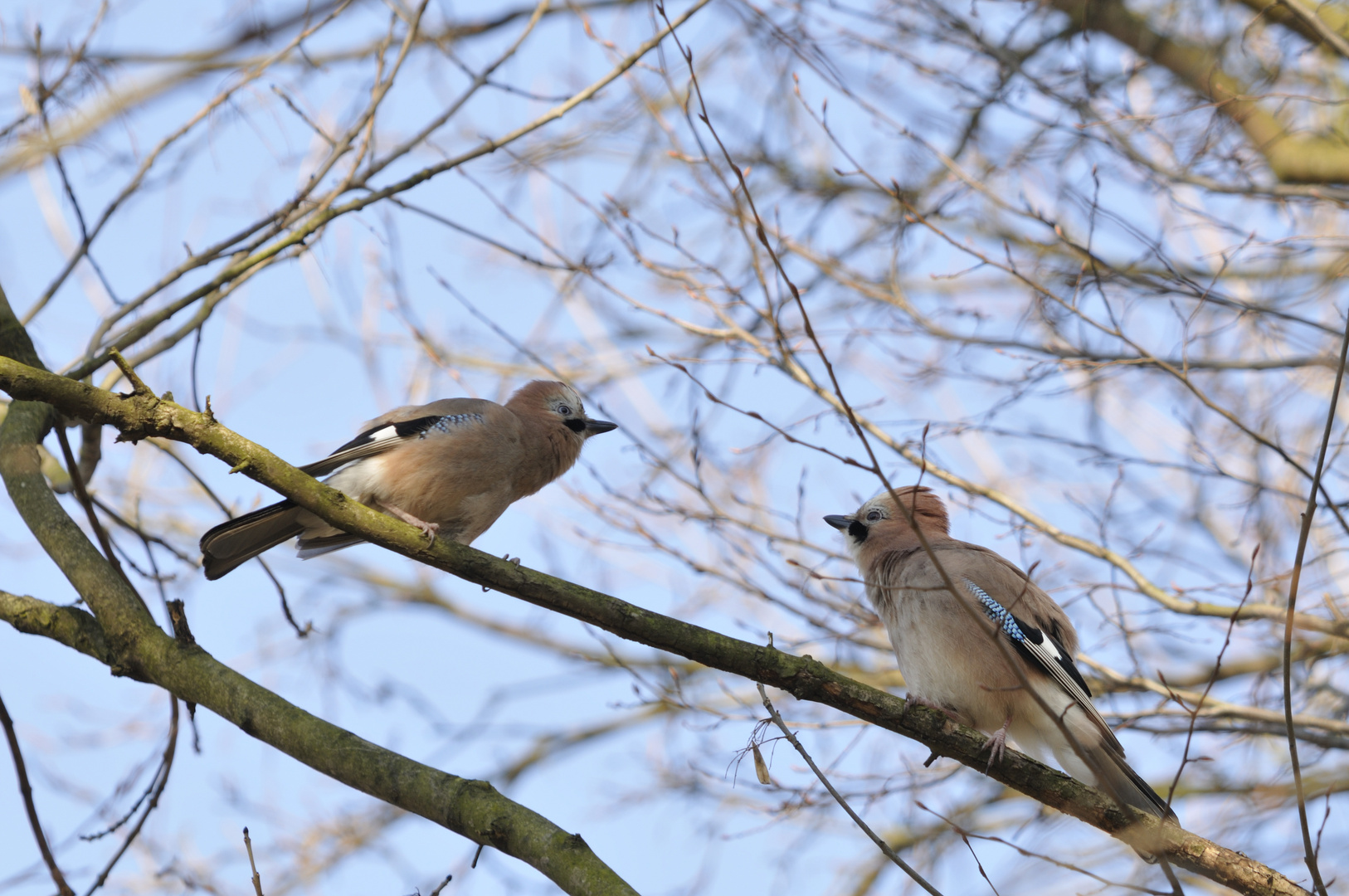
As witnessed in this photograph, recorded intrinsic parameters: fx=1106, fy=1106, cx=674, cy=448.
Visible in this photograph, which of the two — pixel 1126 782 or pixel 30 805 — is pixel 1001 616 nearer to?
pixel 1126 782

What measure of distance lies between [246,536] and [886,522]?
3669mm

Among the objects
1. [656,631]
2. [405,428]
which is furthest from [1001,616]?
[405,428]

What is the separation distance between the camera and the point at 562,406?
268 inches

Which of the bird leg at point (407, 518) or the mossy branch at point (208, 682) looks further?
the bird leg at point (407, 518)

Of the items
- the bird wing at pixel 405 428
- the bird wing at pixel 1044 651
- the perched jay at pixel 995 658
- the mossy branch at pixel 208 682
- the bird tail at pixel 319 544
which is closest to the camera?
the mossy branch at pixel 208 682

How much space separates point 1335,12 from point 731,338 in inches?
182

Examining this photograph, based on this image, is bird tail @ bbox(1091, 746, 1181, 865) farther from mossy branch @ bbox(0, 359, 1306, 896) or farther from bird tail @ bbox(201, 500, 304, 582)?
bird tail @ bbox(201, 500, 304, 582)

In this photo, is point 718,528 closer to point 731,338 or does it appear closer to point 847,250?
point 731,338

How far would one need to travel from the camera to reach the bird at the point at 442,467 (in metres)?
5.76

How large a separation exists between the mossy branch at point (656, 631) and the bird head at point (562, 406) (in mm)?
2729

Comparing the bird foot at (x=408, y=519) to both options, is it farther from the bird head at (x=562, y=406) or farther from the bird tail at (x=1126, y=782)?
the bird tail at (x=1126, y=782)

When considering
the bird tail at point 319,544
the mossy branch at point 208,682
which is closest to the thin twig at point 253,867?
the mossy branch at point 208,682

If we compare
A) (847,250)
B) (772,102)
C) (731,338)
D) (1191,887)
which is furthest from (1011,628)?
(772,102)

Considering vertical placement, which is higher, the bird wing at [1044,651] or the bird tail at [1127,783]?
the bird wing at [1044,651]
